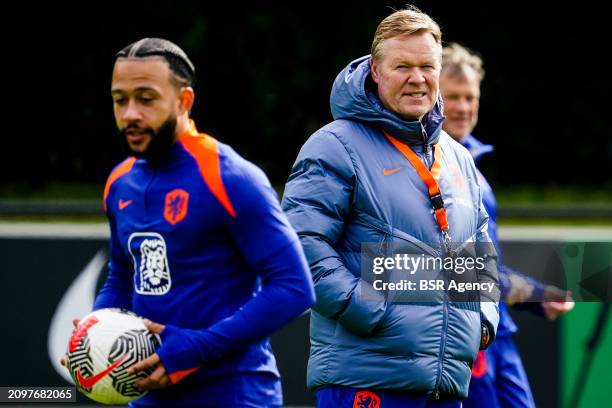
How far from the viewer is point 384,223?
147 inches

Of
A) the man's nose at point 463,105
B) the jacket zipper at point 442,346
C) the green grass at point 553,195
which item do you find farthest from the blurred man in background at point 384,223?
the green grass at point 553,195

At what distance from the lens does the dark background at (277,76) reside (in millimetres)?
18281

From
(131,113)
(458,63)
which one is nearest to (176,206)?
(131,113)

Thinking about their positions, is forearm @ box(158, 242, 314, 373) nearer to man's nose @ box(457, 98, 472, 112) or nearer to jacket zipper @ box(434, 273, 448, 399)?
jacket zipper @ box(434, 273, 448, 399)

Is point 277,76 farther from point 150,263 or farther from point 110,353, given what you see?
point 110,353

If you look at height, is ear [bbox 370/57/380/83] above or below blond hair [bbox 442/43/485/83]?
above

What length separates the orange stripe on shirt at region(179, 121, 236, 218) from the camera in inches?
127

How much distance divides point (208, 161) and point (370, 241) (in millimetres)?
750

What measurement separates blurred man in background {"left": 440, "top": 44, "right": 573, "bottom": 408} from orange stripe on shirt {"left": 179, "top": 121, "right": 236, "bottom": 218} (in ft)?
6.58

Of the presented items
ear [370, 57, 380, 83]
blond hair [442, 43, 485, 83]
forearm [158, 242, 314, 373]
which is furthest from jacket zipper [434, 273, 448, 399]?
blond hair [442, 43, 485, 83]

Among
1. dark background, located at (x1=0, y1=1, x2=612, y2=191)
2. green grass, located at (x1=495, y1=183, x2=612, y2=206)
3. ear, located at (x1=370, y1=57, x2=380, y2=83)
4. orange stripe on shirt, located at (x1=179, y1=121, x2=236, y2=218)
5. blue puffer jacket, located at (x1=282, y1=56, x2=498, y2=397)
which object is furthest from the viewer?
green grass, located at (x1=495, y1=183, x2=612, y2=206)

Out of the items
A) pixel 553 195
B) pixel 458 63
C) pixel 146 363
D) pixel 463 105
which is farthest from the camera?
pixel 553 195

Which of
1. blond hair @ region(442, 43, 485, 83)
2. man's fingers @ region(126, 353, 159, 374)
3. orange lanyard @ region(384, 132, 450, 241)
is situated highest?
blond hair @ region(442, 43, 485, 83)

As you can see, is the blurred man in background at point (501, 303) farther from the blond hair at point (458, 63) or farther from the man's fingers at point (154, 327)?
the man's fingers at point (154, 327)
